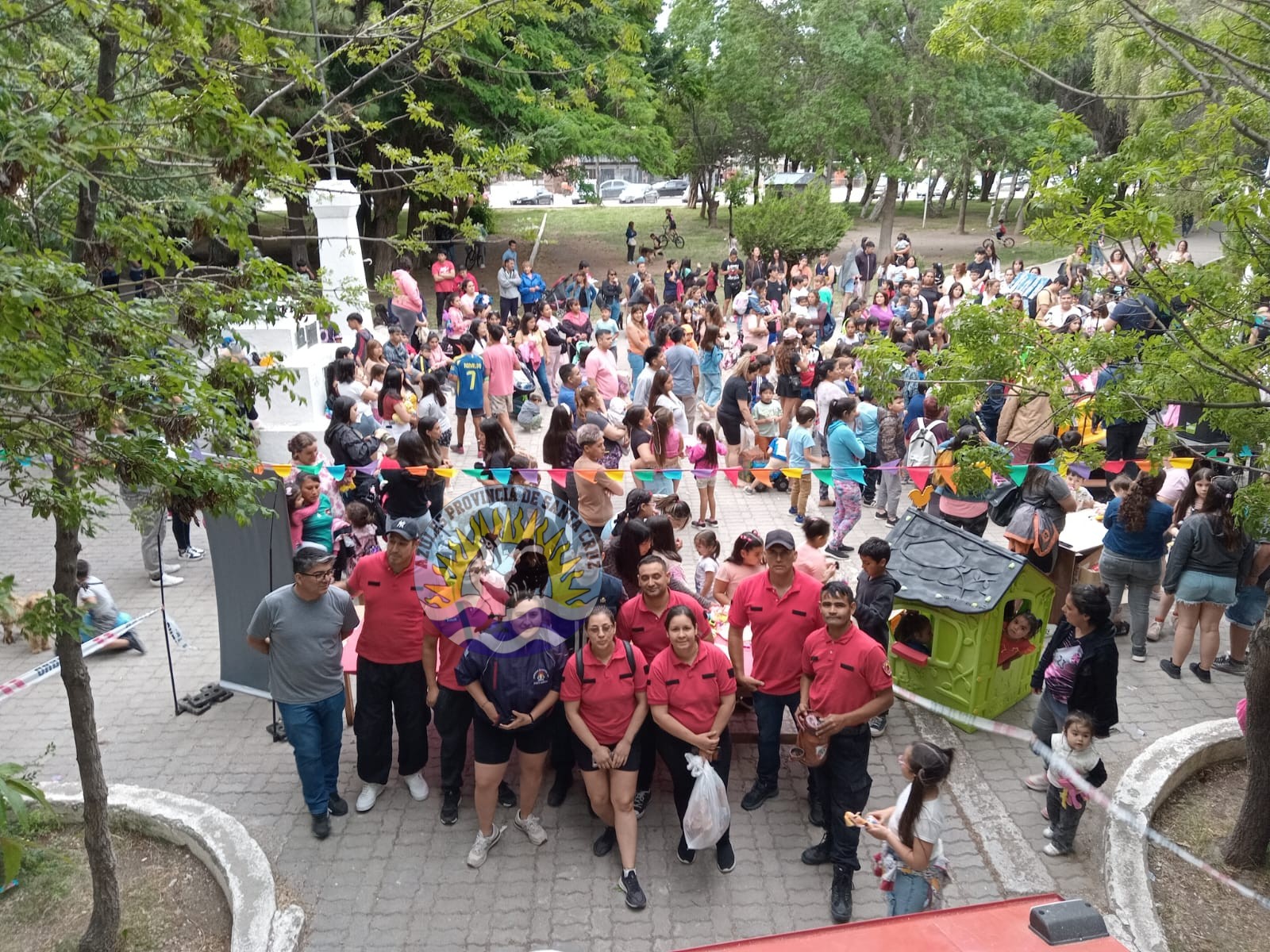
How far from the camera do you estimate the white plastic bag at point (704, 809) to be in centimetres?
518

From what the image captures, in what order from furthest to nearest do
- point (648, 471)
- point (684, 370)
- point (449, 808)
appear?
point (684, 370)
point (648, 471)
point (449, 808)

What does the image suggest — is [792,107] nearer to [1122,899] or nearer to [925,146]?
[925,146]

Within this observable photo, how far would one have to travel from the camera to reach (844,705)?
5.17 meters

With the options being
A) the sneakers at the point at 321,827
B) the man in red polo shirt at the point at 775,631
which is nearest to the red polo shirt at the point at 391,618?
the sneakers at the point at 321,827

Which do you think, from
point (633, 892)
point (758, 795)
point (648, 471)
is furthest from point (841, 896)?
point (648, 471)

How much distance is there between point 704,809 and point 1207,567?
4.41 meters

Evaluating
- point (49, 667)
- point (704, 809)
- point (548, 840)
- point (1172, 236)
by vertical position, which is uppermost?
point (1172, 236)

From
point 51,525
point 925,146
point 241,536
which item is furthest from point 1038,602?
point 925,146

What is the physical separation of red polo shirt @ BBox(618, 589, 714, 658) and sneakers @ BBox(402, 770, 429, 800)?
1.62 m

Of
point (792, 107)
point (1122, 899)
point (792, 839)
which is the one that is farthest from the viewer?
point (792, 107)

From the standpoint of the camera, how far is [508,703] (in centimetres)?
535

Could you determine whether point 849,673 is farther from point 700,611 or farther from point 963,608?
point 963,608

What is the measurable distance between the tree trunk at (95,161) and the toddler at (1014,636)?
18.9 feet

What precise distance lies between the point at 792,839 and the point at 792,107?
27930mm
